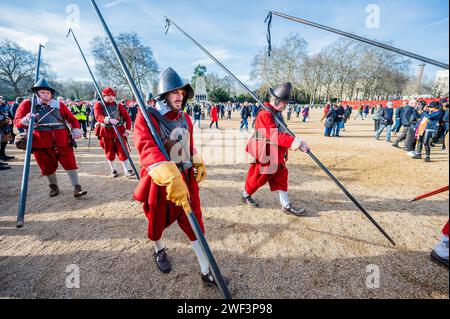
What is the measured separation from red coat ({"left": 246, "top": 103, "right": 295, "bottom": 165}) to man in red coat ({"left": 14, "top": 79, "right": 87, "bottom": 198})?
3496 millimetres

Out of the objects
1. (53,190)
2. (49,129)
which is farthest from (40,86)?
(53,190)

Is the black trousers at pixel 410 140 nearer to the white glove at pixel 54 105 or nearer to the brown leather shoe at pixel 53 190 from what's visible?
the white glove at pixel 54 105

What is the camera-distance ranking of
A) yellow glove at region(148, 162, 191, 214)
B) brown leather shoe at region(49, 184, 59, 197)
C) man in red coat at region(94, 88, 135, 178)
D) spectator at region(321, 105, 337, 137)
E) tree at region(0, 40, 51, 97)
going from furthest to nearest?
tree at region(0, 40, 51, 97), spectator at region(321, 105, 337, 137), man in red coat at region(94, 88, 135, 178), brown leather shoe at region(49, 184, 59, 197), yellow glove at region(148, 162, 191, 214)

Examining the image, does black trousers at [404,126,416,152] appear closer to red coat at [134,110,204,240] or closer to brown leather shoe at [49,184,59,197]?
red coat at [134,110,204,240]

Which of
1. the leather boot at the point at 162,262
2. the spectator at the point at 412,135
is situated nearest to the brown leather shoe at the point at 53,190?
the leather boot at the point at 162,262

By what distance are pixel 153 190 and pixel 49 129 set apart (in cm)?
315

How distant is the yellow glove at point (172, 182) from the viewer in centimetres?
167

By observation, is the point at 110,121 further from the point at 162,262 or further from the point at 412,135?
the point at 412,135

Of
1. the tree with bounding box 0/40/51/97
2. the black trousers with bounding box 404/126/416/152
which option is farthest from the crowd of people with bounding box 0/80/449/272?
the tree with bounding box 0/40/51/97

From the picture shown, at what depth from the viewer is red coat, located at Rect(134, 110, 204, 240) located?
1.83 m

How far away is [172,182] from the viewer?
1.67 meters

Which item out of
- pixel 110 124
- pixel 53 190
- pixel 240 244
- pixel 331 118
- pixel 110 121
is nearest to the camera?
pixel 240 244

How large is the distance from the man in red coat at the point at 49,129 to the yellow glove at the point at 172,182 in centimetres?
327

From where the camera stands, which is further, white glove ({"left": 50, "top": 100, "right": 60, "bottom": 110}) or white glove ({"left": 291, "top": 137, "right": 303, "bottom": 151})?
white glove ({"left": 50, "top": 100, "right": 60, "bottom": 110})
